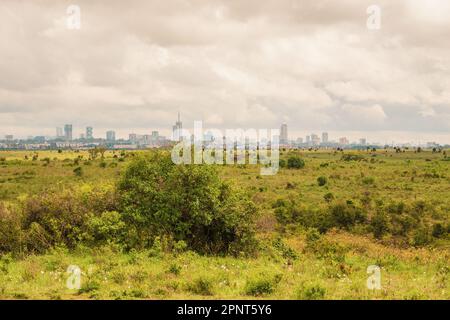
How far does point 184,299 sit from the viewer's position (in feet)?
34.9

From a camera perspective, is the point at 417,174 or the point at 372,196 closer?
the point at 372,196

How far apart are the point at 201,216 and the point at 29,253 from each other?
22.0ft

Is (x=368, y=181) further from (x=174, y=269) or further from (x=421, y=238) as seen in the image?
(x=174, y=269)

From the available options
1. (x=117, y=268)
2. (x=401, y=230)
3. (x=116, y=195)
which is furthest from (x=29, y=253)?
(x=401, y=230)

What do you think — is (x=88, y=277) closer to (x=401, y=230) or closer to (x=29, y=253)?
(x=29, y=253)

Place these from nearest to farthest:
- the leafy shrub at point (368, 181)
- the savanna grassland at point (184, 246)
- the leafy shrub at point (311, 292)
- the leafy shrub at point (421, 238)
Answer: the leafy shrub at point (311, 292) < the savanna grassland at point (184, 246) < the leafy shrub at point (421, 238) < the leafy shrub at point (368, 181)

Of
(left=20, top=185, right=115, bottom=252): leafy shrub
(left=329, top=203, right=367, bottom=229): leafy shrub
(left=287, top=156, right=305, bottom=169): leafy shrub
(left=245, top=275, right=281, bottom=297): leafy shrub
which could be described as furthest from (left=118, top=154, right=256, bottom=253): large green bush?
(left=287, top=156, right=305, bottom=169): leafy shrub

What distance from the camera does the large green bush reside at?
62.9 ft

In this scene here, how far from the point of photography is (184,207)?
1952 centimetres

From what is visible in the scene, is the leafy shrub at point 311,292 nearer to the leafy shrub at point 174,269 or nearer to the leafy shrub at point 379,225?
the leafy shrub at point 174,269

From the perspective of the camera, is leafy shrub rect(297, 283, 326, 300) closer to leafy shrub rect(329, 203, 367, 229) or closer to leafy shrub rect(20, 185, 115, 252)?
leafy shrub rect(20, 185, 115, 252)

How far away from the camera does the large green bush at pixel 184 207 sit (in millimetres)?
19172

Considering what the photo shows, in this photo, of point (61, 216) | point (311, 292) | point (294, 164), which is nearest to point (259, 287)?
point (311, 292)

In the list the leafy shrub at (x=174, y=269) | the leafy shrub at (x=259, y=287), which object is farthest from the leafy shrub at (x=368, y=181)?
the leafy shrub at (x=259, y=287)
